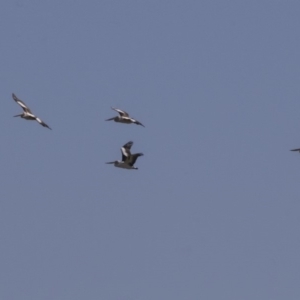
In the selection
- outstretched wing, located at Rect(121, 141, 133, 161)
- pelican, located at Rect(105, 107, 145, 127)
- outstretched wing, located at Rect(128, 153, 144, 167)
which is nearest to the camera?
outstretched wing, located at Rect(128, 153, 144, 167)

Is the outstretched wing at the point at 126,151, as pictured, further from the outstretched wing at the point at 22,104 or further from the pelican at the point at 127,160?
the outstretched wing at the point at 22,104

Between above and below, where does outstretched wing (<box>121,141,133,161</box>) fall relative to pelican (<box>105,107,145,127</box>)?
below

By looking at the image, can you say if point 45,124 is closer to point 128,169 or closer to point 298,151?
point 128,169

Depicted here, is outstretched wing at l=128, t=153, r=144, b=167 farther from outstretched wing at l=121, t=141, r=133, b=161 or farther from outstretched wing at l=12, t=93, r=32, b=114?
outstretched wing at l=12, t=93, r=32, b=114

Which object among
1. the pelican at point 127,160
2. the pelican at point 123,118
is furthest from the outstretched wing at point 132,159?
the pelican at point 123,118

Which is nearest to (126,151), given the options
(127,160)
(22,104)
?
(127,160)

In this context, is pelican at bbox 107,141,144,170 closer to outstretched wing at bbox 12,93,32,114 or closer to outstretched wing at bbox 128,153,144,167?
outstretched wing at bbox 128,153,144,167

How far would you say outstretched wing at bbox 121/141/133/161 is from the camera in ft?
224

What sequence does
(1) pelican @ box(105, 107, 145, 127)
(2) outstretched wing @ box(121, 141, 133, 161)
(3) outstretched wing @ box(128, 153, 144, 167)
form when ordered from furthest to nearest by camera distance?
(1) pelican @ box(105, 107, 145, 127) < (2) outstretched wing @ box(121, 141, 133, 161) < (3) outstretched wing @ box(128, 153, 144, 167)

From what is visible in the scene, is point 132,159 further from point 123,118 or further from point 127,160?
point 123,118

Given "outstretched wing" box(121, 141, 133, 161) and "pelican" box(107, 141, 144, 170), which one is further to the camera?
"outstretched wing" box(121, 141, 133, 161)

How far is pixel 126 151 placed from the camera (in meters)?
68.8

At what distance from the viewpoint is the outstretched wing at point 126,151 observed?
224 ft

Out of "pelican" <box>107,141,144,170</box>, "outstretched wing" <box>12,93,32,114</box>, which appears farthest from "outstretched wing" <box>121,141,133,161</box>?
"outstretched wing" <box>12,93,32,114</box>
